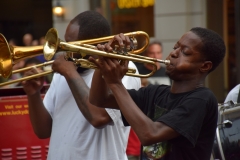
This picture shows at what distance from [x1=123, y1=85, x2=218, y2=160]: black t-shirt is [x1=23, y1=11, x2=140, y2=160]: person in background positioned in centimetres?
43

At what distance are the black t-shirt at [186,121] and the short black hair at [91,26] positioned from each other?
710 millimetres

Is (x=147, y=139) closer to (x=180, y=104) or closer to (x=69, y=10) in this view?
(x=180, y=104)

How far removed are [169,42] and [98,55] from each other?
815 cm

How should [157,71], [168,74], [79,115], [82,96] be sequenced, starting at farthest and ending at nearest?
1. [157,71]
2. [79,115]
3. [82,96]
4. [168,74]

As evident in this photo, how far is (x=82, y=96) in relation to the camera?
346 centimetres

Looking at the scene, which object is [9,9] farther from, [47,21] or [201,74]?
[201,74]

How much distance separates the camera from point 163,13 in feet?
36.3

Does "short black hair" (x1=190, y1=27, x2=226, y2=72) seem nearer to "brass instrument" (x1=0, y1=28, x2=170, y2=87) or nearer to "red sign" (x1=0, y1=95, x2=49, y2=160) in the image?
"brass instrument" (x1=0, y1=28, x2=170, y2=87)

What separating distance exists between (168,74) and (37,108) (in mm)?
1058

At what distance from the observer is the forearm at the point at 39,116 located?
3.74m

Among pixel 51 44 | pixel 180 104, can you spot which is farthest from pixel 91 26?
pixel 180 104

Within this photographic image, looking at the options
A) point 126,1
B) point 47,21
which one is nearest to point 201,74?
point 126,1

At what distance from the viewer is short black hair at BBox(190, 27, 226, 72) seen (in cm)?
302

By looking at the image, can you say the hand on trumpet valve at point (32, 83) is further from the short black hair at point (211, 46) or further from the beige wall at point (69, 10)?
the beige wall at point (69, 10)
